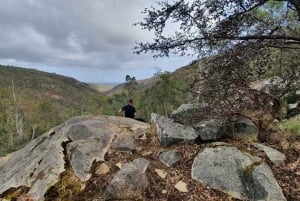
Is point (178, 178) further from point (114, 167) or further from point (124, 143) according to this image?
point (124, 143)

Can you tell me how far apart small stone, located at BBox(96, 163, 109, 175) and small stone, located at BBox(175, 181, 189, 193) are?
1.31 meters

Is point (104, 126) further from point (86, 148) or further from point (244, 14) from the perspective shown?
point (244, 14)

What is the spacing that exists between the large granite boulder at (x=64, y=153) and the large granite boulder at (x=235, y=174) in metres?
1.60

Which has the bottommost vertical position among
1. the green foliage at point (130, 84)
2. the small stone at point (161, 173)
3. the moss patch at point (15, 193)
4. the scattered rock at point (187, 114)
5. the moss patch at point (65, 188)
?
the moss patch at point (15, 193)

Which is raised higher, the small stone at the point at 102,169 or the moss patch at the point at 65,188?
the small stone at the point at 102,169

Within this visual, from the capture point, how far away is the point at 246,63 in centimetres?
660

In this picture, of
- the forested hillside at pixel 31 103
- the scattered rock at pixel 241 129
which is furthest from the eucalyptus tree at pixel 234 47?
the forested hillside at pixel 31 103

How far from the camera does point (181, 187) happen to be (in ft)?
21.5

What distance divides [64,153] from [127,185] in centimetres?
178

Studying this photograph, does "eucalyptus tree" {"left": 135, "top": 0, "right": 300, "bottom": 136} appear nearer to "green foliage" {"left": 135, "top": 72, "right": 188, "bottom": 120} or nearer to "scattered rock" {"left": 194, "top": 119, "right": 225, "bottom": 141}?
"scattered rock" {"left": 194, "top": 119, "right": 225, "bottom": 141}


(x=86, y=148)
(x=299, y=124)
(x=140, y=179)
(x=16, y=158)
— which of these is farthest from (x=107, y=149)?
(x=299, y=124)

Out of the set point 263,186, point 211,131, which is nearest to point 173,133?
point 211,131

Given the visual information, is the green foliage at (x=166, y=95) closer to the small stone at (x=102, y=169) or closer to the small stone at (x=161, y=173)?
the small stone at (x=102, y=169)

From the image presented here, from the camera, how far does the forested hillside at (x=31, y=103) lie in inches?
2267
